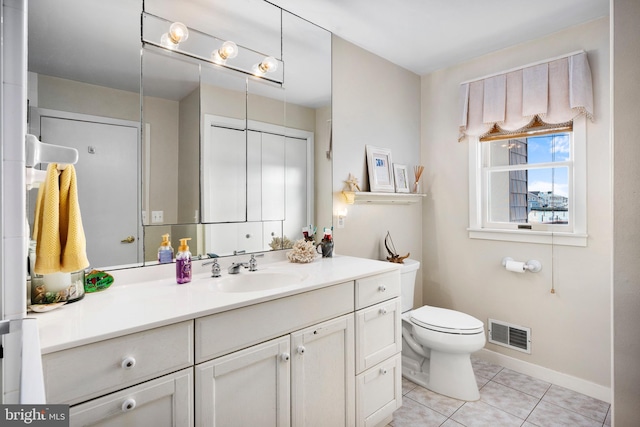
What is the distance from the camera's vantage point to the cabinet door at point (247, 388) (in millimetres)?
1115

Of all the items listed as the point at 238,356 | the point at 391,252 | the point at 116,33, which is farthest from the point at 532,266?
A: the point at 116,33

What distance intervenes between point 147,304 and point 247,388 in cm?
49

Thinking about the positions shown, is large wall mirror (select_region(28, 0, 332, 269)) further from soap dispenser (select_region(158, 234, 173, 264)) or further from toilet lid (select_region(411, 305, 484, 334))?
toilet lid (select_region(411, 305, 484, 334))

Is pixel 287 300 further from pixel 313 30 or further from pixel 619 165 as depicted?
pixel 313 30

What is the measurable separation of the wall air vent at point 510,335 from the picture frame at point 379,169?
139cm

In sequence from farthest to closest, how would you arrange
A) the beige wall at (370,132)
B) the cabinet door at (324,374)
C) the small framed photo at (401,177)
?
the small framed photo at (401,177), the beige wall at (370,132), the cabinet door at (324,374)

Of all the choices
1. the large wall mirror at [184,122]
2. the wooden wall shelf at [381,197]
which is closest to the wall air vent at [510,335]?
the wooden wall shelf at [381,197]

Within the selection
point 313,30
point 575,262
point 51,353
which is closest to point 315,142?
point 313,30

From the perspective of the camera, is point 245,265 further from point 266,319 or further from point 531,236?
point 531,236

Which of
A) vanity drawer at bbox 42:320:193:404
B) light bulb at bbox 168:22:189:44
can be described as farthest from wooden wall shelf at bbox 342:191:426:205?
vanity drawer at bbox 42:320:193:404

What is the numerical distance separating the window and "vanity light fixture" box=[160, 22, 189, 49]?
7.47 feet

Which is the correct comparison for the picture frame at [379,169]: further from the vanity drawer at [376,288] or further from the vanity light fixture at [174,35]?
the vanity light fixture at [174,35]

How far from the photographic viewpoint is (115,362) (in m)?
0.93

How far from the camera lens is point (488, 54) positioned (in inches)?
103
